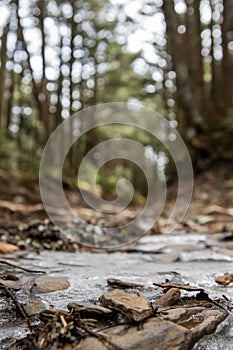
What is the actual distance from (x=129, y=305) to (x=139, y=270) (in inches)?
39.9

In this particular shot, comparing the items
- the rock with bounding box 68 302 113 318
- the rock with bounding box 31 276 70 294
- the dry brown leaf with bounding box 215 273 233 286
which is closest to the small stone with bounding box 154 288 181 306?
the rock with bounding box 68 302 113 318

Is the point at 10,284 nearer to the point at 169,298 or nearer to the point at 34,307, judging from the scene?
the point at 34,307

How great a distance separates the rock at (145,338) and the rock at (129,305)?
32mm

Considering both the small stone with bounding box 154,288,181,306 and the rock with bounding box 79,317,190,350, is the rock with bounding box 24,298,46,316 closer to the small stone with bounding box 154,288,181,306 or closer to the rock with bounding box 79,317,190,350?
the rock with bounding box 79,317,190,350

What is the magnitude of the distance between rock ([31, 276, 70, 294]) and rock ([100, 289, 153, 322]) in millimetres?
397

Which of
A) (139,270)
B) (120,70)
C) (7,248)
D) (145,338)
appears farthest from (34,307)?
(120,70)

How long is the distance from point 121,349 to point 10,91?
44.2 ft

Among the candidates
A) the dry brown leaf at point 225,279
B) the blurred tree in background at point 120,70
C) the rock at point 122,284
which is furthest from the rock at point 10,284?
the blurred tree in background at point 120,70

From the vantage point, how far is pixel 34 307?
4.59ft

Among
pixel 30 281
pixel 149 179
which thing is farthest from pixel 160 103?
pixel 30 281

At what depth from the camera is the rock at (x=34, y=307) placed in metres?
1.34

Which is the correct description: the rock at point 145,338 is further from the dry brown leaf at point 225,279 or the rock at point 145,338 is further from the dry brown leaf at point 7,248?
the dry brown leaf at point 7,248

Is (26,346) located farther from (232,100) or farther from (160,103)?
(160,103)

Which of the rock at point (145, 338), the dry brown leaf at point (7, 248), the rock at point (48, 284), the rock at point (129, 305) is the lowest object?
the dry brown leaf at point (7, 248)
